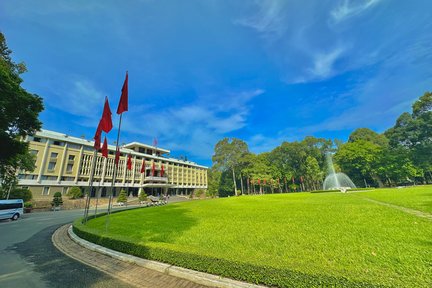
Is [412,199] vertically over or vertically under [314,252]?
over

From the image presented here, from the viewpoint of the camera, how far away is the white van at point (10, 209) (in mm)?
19780

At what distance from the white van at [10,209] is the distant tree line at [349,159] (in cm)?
4318

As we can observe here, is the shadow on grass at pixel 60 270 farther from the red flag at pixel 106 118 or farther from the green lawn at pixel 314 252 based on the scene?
the red flag at pixel 106 118

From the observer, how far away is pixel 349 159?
5078 cm

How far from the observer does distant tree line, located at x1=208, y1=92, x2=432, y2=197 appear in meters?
45.2

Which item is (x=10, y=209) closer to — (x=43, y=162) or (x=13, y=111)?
(x=13, y=111)

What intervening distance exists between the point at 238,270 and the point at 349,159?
191ft

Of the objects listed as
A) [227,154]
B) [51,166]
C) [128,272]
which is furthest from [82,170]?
[128,272]

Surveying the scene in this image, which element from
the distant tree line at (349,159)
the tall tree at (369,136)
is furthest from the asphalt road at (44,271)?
the tall tree at (369,136)

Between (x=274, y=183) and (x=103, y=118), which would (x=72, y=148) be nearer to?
(x=103, y=118)

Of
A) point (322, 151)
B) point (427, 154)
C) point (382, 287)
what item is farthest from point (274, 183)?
point (382, 287)

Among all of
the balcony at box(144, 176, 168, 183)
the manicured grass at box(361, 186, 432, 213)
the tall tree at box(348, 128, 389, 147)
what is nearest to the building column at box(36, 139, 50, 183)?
the balcony at box(144, 176, 168, 183)

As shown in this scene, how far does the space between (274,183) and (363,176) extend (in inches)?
1015

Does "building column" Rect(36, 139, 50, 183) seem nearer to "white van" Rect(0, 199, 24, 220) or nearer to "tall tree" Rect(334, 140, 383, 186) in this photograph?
"white van" Rect(0, 199, 24, 220)
